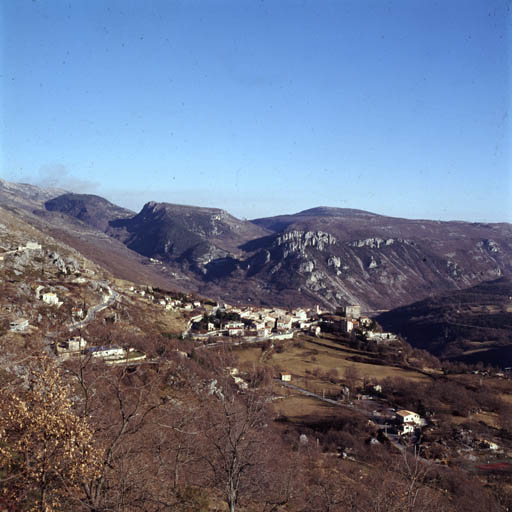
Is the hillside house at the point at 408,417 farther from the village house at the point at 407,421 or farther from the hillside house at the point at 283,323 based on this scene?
the hillside house at the point at 283,323

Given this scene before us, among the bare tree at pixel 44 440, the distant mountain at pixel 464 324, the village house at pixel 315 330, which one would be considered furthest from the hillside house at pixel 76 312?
the distant mountain at pixel 464 324

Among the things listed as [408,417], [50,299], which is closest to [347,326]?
[408,417]

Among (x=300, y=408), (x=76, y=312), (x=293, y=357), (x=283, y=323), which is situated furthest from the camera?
(x=283, y=323)

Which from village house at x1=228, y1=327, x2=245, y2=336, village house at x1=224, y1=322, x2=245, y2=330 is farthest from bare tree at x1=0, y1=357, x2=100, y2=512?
village house at x1=224, y1=322, x2=245, y2=330

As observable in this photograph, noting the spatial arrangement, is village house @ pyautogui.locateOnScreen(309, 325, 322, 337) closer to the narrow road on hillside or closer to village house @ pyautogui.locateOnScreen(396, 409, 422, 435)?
the narrow road on hillside

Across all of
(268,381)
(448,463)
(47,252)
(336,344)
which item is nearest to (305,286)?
(336,344)

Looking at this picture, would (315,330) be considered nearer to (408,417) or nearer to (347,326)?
(347,326)
